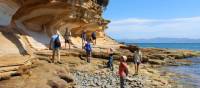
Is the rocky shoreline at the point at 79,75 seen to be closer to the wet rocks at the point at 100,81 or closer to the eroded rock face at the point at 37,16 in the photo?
the wet rocks at the point at 100,81

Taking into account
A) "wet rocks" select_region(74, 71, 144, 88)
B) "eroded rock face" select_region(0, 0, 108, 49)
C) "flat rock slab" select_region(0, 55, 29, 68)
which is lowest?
"wet rocks" select_region(74, 71, 144, 88)

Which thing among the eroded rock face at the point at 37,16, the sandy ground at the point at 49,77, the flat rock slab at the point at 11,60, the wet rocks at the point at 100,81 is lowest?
the wet rocks at the point at 100,81

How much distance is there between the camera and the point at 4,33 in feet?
65.4

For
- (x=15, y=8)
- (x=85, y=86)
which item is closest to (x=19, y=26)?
Result: (x=15, y=8)

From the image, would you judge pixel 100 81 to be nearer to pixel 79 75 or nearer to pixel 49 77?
pixel 79 75

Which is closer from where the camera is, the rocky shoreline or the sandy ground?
the sandy ground

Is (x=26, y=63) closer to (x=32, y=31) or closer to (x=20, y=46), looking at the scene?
(x=20, y=46)

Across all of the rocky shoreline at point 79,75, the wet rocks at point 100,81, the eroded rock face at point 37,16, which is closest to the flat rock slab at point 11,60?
the rocky shoreline at point 79,75

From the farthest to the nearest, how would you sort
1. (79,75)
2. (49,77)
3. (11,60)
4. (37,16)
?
1. (37,16)
2. (79,75)
3. (49,77)
4. (11,60)

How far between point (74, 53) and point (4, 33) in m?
9.66

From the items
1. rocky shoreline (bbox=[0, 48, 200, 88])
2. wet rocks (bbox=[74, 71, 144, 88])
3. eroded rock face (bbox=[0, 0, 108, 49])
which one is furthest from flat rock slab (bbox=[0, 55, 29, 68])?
eroded rock face (bbox=[0, 0, 108, 49])

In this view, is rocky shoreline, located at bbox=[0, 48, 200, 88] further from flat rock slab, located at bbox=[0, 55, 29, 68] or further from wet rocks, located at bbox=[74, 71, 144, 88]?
flat rock slab, located at bbox=[0, 55, 29, 68]

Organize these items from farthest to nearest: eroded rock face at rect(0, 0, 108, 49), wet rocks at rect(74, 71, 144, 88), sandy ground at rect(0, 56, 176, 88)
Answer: eroded rock face at rect(0, 0, 108, 49), wet rocks at rect(74, 71, 144, 88), sandy ground at rect(0, 56, 176, 88)

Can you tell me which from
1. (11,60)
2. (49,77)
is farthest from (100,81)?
(11,60)
